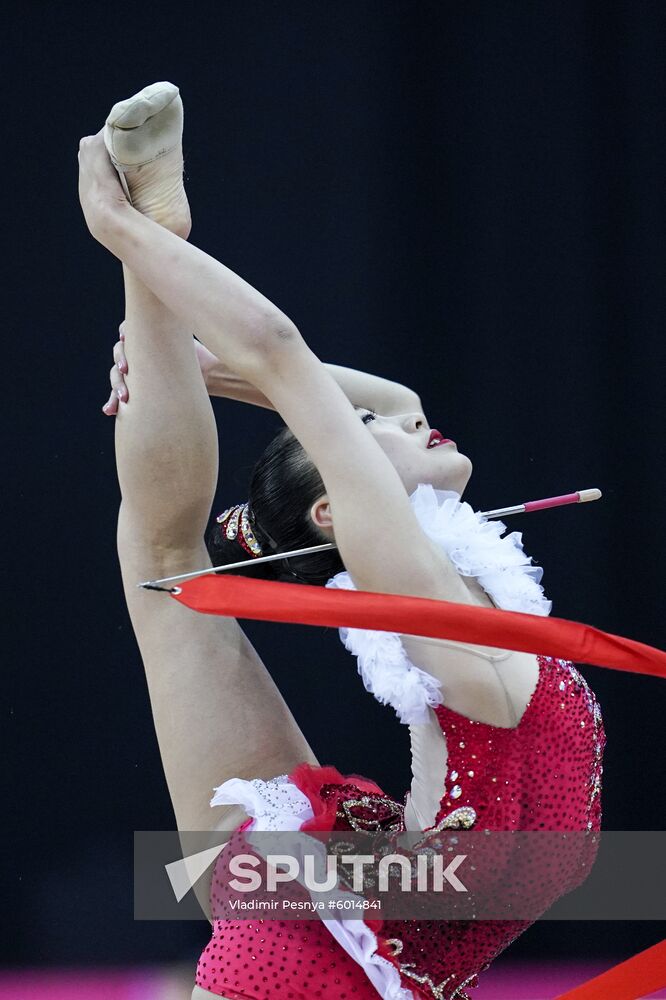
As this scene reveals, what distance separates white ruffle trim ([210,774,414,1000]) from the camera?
4.87 ft

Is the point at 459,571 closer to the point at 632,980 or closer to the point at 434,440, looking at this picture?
the point at 434,440

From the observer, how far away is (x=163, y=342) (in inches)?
63.9

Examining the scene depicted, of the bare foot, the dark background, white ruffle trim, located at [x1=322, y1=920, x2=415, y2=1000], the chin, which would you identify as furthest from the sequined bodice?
the dark background

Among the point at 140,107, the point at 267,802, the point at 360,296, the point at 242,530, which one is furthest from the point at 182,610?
the point at 360,296

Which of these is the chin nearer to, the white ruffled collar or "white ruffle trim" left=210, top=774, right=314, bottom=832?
the white ruffled collar

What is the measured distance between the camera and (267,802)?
162cm

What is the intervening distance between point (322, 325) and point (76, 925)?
4.64 ft

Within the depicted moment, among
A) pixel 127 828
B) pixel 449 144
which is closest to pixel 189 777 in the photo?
pixel 127 828

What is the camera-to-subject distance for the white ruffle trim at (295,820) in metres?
1.49

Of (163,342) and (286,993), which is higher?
(163,342)

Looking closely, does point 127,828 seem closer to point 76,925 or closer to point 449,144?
point 76,925

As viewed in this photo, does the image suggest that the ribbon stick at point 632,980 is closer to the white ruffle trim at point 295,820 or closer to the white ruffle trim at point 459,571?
the white ruffle trim at point 295,820

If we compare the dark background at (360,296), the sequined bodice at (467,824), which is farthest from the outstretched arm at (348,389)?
the dark background at (360,296)

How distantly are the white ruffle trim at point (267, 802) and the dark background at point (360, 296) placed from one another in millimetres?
1228
